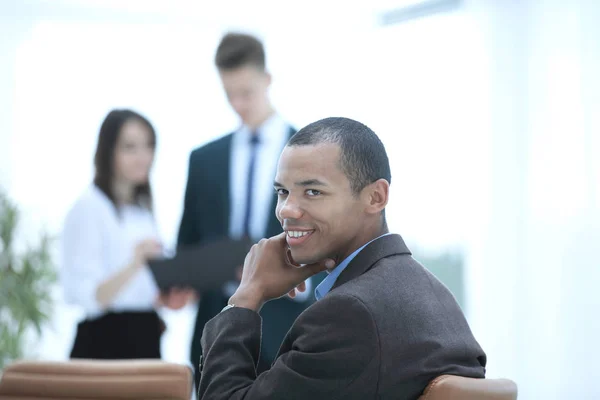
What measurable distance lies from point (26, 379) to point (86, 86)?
3.33 m

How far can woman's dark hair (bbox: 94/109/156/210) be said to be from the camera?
3695mm

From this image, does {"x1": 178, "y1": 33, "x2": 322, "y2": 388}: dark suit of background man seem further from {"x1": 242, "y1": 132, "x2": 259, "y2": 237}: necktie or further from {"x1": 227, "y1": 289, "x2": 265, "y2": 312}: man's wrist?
{"x1": 227, "y1": 289, "x2": 265, "y2": 312}: man's wrist

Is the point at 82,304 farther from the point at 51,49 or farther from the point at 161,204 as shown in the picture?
the point at 51,49

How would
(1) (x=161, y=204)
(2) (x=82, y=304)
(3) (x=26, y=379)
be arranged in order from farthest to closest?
1. (1) (x=161, y=204)
2. (2) (x=82, y=304)
3. (3) (x=26, y=379)

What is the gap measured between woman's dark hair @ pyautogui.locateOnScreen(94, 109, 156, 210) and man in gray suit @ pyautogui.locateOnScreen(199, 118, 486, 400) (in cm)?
221

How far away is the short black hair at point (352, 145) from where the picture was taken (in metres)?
1.48

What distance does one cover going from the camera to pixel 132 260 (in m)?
3.68

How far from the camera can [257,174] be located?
325cm

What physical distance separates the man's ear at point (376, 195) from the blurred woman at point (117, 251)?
2093 mm

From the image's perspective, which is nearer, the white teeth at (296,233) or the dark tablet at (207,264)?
the white teeth at (296,233)

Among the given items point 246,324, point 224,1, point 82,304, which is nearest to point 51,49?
point 224,1

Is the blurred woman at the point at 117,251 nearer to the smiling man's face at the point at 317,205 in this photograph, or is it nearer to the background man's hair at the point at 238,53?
the background man's hair at the point at 238,53

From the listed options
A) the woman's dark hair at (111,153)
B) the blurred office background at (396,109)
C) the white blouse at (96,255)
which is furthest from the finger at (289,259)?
the blurred office background at (396,109)

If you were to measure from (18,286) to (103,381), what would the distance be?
2.86m
